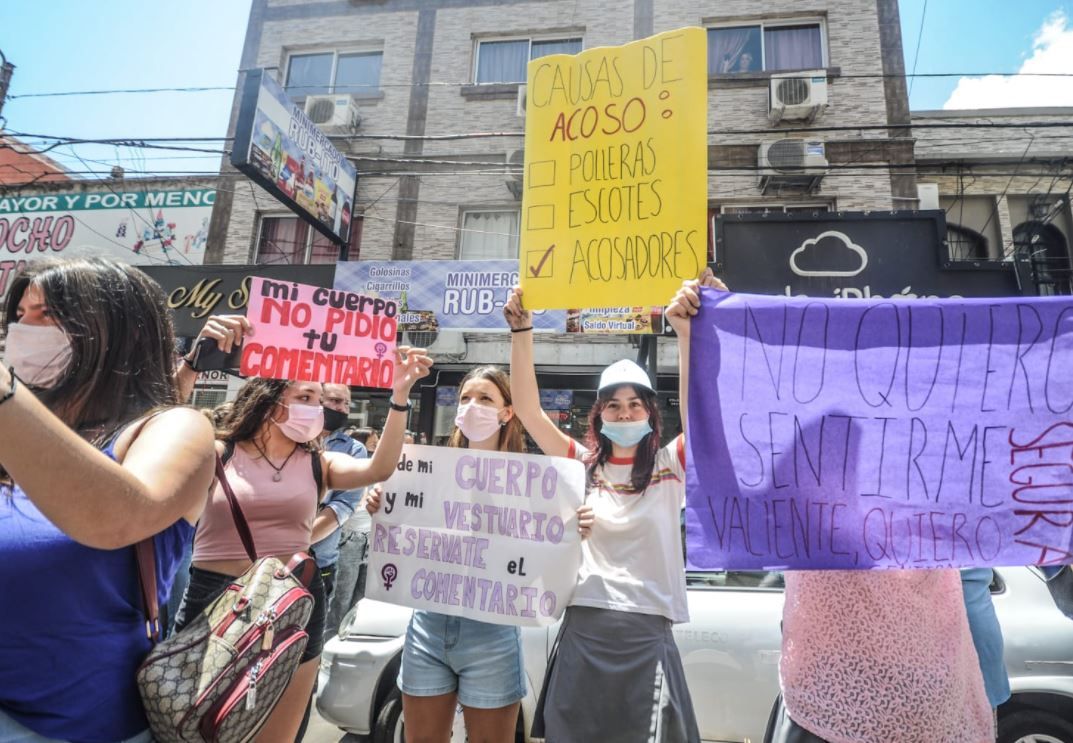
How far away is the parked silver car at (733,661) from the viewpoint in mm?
3037

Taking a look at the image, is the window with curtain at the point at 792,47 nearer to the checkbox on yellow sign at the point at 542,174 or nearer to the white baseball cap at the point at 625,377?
the checkbox on yellow sign at the point at 542,174

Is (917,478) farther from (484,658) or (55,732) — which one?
(55,732)

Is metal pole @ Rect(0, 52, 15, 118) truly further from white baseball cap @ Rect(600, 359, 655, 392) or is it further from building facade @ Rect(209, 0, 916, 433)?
white baseball cap @ Rect(600, 359, 655, 392)

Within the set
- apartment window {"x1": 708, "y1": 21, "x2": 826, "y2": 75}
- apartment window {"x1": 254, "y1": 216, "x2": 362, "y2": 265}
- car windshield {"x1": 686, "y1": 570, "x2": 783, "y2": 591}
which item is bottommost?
car windshield {"x1": 686, "y1": 570, "x2": 783, "y2": 591}

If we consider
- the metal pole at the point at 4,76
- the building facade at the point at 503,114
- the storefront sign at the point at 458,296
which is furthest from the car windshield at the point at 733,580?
the metal pole at the point at 4,76

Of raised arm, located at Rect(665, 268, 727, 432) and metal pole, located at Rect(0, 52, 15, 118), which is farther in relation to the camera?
metal pole, located at Rect(0, 52, 15, 118)

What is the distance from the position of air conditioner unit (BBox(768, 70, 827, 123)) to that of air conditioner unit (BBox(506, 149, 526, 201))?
458 centimetres

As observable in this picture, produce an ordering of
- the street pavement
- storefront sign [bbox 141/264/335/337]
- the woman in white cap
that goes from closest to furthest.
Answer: the woman in white cap → the street pavement → storefront sign [bbox 141/264/335/337]

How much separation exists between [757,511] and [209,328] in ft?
7.16

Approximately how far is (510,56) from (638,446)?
11618mm

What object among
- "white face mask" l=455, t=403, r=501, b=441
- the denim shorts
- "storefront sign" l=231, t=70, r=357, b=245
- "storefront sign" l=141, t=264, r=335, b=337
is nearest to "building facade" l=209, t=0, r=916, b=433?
"storefront sign" l=231, t=70, r=357, b=245

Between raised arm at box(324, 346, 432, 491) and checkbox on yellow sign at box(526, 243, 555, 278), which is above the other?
checkbox on yellow sign at box(526, 243, 555, 278)

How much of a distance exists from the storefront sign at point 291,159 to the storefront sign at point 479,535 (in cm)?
761

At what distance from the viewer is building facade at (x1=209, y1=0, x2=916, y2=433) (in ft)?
32.7
